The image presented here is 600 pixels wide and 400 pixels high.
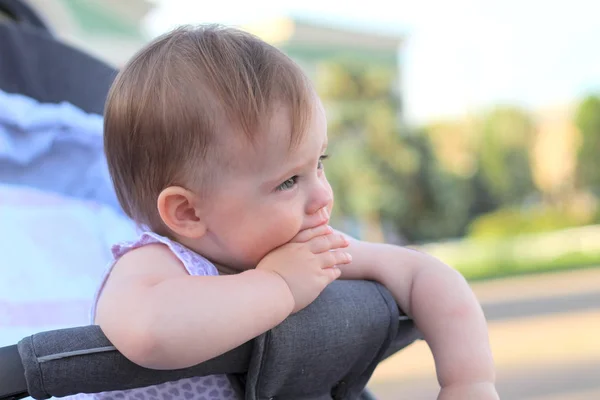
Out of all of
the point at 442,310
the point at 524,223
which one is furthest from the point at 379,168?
the point at 442,310

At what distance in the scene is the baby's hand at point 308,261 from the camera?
1.14 m

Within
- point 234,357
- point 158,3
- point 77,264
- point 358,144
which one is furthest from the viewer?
point 358,144

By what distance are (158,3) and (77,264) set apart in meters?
3.60

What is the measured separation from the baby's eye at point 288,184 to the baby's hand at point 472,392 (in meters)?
0.37

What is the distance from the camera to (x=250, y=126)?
1169 mm

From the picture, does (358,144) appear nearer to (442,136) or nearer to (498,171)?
(442,136)

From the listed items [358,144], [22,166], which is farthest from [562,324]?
[358,144]

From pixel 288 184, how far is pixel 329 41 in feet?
83.7

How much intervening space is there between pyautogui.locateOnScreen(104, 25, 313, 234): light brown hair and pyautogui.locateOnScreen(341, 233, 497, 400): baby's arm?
270 millimetres

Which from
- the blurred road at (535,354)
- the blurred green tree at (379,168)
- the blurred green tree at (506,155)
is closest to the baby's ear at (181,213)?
the blurred road at (535,354)

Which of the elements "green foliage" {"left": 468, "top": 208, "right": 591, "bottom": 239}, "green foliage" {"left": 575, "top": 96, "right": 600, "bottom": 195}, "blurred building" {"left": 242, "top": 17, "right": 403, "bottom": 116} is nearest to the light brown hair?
"green foliage" {"left": 468, "top": 208, "right": 591, "bottom": 239}

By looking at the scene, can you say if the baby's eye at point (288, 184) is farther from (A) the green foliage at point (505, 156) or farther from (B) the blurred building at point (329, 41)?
(B) the blurred building at point (329, 41)

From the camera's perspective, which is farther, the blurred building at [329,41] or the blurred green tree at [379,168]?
the blurred building at [329,41]

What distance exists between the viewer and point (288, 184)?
3.98 ft
